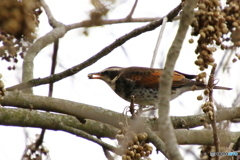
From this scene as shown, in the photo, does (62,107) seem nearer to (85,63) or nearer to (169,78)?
(85,63)

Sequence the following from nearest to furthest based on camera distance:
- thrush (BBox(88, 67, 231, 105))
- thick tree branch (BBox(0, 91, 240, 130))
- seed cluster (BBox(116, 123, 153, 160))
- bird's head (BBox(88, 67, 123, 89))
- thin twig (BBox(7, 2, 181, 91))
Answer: seed cluster (BBox(116, 123, 153, 160)) → thick tree branch (BBox(0, 91, 240, 130)) → thin twig (BBox(7, 2, 181, 91)) → thrush (BBox(88, 67, 231, 105)) → bird's head (BBox(88, 67, 123, 89))

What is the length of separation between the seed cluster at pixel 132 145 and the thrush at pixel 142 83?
2.64m

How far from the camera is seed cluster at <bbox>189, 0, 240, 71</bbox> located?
3.08 metres

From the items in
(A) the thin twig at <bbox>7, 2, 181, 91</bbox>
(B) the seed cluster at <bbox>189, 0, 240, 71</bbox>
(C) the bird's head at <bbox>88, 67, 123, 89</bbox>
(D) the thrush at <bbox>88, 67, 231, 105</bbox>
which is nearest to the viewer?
(B) the seed cluster at <bbox>189, 0, 240, 71</bbox>

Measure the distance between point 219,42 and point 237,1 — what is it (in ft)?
1.41

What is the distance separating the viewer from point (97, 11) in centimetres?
357

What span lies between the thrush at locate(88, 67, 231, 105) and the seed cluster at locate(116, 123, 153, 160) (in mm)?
2643

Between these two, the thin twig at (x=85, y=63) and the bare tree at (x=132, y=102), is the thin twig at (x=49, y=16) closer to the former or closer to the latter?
the bare tree at (x=132, y=102)

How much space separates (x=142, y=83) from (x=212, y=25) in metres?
3.33

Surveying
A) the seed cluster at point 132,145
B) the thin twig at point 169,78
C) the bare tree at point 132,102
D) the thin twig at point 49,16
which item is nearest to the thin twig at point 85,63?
the bare tree at point 132,102

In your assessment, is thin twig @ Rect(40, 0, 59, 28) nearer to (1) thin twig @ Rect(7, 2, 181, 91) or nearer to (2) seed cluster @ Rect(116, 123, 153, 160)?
(1) thin twig @ Rect(7, 2, 181, 91)

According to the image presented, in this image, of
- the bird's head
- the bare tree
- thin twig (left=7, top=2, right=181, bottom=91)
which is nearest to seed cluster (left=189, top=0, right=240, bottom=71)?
the bare tree

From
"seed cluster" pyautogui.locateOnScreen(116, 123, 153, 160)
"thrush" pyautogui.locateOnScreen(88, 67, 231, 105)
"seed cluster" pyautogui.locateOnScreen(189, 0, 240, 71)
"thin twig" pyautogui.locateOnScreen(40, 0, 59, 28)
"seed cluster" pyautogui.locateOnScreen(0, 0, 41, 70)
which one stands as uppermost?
"thin twig" pyautogui.locateOnScreen(40, 0, 59, 28)

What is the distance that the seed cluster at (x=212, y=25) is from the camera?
308 cm
